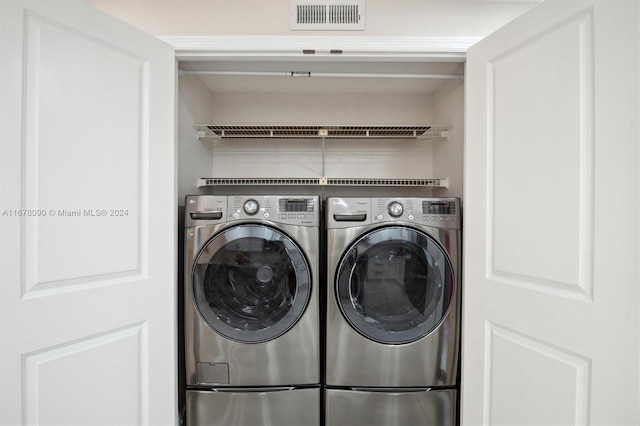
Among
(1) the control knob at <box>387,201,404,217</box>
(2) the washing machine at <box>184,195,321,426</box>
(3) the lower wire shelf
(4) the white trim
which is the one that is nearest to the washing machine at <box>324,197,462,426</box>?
(1) the control knob at <box>387,201,404,217</box>

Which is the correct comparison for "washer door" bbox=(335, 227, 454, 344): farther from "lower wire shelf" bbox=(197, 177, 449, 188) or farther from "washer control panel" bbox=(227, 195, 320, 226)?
"lower wire shelf" bbox=(197, 177, 449, 188)

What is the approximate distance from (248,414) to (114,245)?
3.20ft

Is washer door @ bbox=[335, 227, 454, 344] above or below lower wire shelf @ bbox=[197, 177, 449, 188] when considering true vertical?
below

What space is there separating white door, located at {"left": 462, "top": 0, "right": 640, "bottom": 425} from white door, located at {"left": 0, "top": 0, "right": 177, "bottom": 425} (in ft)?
4.20

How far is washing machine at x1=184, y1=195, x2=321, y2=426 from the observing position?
4.64ft

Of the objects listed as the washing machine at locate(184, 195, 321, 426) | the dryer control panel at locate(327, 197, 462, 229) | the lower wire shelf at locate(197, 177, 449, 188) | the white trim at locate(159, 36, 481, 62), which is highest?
the white trim at locate(159, 36, 481, 62)

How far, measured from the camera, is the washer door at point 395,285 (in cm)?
141

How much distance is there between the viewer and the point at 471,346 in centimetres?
127

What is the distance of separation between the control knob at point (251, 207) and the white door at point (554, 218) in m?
0.92

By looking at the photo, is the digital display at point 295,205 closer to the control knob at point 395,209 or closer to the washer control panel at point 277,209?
the washer control panel at point 277,209

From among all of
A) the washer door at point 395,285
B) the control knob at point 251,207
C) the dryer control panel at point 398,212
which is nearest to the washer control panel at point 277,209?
the control knob at point 251,207

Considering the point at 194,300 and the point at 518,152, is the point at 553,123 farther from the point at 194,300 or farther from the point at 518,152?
the point at 194,300

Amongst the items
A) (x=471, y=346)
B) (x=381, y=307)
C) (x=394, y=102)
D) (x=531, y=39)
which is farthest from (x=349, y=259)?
(x=394, y=102)

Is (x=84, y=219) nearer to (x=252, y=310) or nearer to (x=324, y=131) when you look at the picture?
(x=252, y=310)
